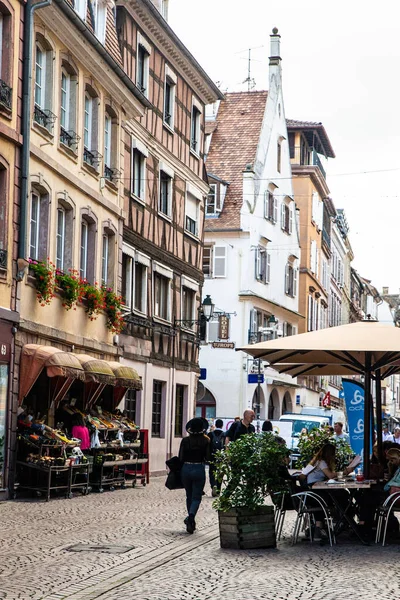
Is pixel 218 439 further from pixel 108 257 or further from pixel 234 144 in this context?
pixel 234 144

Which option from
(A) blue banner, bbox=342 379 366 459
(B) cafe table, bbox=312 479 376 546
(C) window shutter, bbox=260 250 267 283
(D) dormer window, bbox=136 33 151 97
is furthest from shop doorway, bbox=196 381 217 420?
(B) cafe table, bbox=312 479 376 546

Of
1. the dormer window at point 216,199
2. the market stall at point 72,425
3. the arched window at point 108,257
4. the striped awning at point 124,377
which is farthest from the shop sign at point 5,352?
the dormer window at point 216,199

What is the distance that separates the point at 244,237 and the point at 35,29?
2898cm

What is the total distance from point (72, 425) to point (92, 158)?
20.2 ft

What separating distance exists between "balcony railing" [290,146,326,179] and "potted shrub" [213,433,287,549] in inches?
2023

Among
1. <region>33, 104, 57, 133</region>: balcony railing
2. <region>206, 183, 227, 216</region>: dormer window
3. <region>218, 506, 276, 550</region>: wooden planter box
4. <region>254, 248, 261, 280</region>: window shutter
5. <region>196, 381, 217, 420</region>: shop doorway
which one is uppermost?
<region>206, 183, 227, 216</region>: dormer window

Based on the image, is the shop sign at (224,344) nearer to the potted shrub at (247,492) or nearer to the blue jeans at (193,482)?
the blue jeans at (193,482)

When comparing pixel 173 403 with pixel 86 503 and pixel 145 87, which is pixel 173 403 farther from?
pixel 86 503

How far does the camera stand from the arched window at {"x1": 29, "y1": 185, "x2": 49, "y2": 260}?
74.3 feet

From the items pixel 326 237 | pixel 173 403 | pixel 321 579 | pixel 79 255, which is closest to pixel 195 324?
pixel 173 403

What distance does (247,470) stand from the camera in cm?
1409

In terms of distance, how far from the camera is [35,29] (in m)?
22.1

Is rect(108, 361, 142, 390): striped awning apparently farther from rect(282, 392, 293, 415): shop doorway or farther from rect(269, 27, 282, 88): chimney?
rect(269, 27, 282, 88): chimney

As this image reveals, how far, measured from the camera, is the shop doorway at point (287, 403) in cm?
5757
